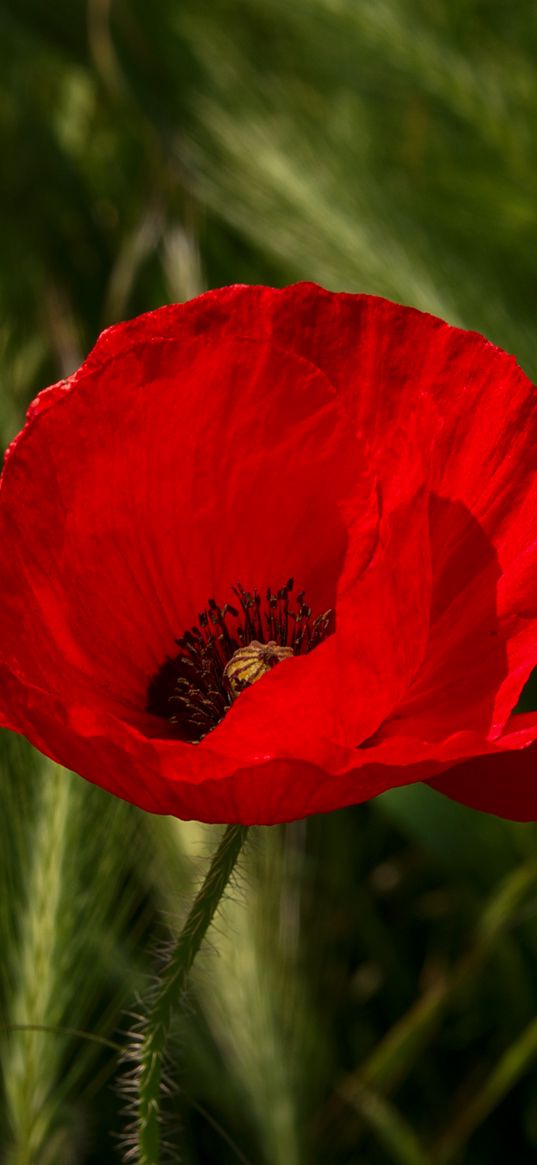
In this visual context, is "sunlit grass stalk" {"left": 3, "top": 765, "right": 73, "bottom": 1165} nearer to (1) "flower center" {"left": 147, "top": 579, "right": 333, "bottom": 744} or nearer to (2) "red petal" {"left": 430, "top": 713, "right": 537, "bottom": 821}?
(1) "flower center" {"left": 147, "top": 579, "right": 333, "bottom": 744}

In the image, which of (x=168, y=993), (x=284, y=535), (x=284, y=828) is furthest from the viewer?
(x=284, y=828)

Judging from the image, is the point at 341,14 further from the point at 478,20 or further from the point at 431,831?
the point at 431,831

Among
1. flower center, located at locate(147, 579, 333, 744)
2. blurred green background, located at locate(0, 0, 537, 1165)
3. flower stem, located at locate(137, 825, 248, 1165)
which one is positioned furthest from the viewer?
blurred green background, located at locate(0, 0, 537, 1165)

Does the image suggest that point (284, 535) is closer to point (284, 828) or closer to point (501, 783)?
point (501, 783)

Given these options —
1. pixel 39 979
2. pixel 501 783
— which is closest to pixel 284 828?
pixel 39 979

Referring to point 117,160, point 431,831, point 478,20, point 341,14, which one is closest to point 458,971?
point 431,831

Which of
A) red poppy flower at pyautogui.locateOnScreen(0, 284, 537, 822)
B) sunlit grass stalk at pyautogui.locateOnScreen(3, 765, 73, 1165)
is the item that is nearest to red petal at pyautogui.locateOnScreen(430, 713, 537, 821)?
red poppy flower at pyautogui.locateOnScreen(0, 284, 537, 822)
